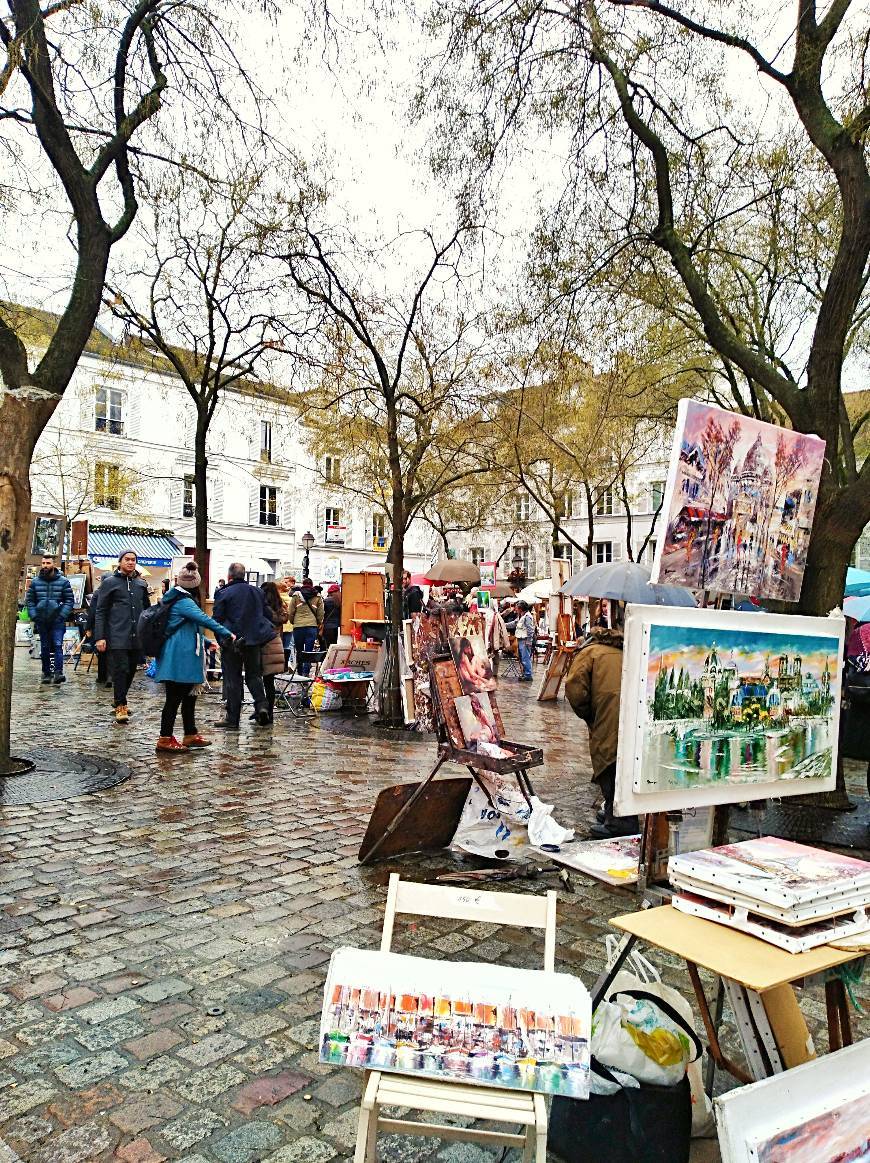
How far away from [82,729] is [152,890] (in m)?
5.39

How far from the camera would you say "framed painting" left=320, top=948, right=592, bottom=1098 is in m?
1.91

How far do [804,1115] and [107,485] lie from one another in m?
34.5

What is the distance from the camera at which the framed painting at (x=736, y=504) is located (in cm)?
338

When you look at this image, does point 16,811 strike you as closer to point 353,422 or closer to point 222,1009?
point 222,1009

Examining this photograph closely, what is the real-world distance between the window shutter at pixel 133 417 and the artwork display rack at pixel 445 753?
1347 inches

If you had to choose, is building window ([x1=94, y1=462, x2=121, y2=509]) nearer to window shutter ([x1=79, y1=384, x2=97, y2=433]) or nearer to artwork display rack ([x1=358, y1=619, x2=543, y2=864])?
window shutter ([x1=79, y1=384, x2=97, y2=433])

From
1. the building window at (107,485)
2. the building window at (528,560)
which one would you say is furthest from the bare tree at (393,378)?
the building window at (528,560)

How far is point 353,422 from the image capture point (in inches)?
611

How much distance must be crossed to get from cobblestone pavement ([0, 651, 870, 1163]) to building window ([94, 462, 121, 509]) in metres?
27.9

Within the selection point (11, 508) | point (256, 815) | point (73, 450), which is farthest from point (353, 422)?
point (73, 450)

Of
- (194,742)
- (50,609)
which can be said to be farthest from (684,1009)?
(50,609)

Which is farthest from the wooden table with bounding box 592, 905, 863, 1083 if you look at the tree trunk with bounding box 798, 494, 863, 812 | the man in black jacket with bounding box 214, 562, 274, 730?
the man in black jacket with bounding box 214, 562, 274, 730

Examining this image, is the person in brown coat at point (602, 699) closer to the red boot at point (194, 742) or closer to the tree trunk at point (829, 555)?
the tree trunk at point (829, 555)

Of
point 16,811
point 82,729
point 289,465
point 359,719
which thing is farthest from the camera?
point 289,465
